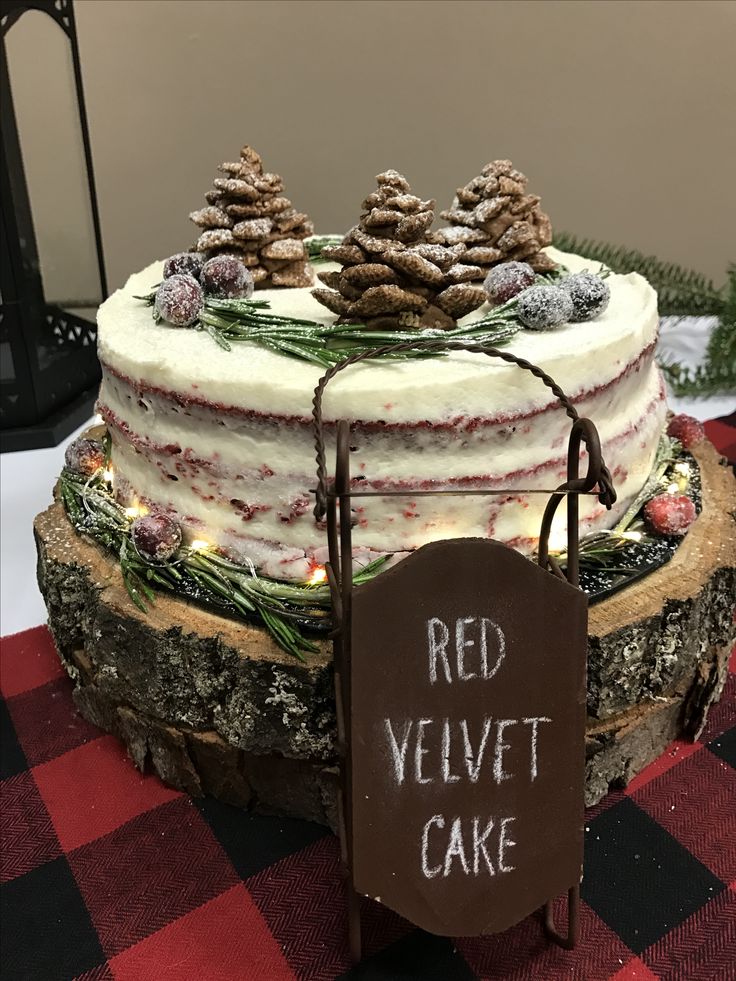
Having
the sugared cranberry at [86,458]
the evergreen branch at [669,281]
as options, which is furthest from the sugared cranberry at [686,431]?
the sugared cranberry at [86,458]

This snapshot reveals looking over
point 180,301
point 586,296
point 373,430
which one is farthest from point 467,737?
point 180,301

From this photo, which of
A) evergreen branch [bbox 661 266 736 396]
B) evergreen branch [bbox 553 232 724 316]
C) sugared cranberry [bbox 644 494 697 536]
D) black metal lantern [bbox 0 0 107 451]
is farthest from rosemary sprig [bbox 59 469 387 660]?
evergreen branch [bbox 661 266 736 396]

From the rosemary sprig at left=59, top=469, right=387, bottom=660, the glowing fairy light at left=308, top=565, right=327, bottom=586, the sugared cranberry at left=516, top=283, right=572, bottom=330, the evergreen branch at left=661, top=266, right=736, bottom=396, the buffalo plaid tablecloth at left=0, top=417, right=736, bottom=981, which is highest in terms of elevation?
the sugared cranberry at left=516, top=283, right=572, bottom=330

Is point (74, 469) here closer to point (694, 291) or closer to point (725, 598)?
point (725, 598)

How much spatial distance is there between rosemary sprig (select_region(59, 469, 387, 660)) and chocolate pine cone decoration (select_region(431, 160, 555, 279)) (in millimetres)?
766

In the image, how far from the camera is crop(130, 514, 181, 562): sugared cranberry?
1568 mm

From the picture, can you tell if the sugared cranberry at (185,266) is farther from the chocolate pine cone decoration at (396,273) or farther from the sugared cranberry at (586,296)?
the sugared cranberry at (586,296)

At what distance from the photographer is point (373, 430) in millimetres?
1396

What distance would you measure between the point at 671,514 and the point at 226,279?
1.00 meters

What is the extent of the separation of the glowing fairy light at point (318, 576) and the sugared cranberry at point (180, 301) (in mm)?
569

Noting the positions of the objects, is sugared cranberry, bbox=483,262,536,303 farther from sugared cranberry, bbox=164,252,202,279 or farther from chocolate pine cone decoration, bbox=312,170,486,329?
sugared cranberry, bbox=164,252,202,279

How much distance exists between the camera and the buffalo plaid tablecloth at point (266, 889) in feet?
4.31

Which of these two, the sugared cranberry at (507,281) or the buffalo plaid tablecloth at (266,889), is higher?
the sugared cranberry at (507,281)

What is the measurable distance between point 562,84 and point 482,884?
118 inches
